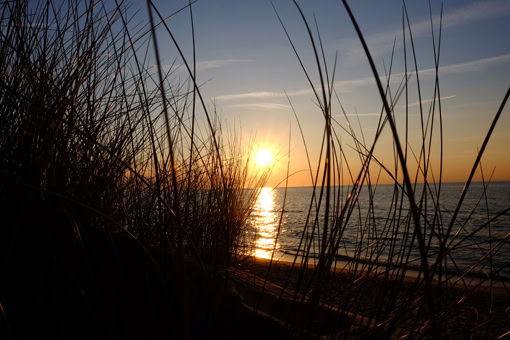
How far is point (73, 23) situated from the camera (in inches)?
50.6

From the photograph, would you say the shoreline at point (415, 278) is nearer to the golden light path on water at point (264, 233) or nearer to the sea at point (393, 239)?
the sea at point (393, 239)

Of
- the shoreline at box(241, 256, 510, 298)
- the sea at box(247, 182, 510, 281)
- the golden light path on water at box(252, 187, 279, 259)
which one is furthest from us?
the golden light path on water at box(252, 187, 279, 259)

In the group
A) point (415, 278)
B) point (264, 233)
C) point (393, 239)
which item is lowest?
point (264, 233)

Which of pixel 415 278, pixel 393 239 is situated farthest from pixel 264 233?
pixel 393 239

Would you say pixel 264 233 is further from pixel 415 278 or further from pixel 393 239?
pixel 393 239

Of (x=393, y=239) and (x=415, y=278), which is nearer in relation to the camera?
(x=393, y=239)

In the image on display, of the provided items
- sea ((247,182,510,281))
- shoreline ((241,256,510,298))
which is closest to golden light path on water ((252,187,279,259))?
sea ((247,182,510,281))

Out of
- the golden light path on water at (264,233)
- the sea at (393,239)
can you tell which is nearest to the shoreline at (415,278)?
the sea at (393,239)

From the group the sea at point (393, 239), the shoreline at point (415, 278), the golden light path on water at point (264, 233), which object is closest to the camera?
the sea at point (393, 239)

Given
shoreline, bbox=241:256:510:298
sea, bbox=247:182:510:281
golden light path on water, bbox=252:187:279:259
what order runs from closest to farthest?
sea, bbox=247:182:510:281
shoreline, bbox=241:256:510:298
golden light path on water, bbox=252:187:279:259

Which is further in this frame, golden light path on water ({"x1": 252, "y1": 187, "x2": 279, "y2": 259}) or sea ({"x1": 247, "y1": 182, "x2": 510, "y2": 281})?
golden light path on water ({"x1": 252, "y1": 187, "x2": 279, "y2": 259})

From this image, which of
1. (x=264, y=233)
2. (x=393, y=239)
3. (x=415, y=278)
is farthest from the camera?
(x=264, y=233)

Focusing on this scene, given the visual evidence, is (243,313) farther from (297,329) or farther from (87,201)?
(87,201)

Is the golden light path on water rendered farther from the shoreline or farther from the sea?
the shoreline
